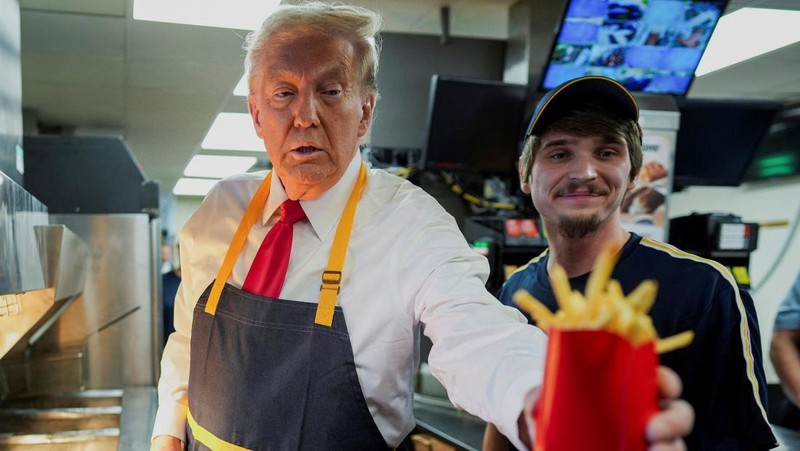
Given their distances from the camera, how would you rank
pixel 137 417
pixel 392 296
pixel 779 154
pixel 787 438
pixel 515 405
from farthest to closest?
1. pixel 779 154
2. pixel 137 417
3. pixel 787 438
4. pixel 392 296
5. pixel 515 405

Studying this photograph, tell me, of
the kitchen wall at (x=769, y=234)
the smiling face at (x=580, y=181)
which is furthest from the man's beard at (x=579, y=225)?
the kitchen wall at (x=769, y=234)

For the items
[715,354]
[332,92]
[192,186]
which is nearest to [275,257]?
[332,92]

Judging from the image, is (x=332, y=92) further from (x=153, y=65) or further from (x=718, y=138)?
(x=153, y=65)

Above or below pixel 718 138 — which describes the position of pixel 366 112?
below

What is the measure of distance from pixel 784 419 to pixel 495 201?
2.30 metres

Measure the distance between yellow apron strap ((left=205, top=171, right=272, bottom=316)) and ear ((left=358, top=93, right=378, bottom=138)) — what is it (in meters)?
0.25

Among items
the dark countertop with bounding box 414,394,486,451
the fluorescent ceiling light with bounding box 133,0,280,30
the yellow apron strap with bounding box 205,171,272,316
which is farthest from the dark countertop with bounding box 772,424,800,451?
the fluorescent ceiling light with bounding box 133,0,280,30

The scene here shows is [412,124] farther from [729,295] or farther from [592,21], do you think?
[729,295]

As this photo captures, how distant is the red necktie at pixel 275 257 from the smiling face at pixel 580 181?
520 millimetres

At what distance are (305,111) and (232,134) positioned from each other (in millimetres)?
8140

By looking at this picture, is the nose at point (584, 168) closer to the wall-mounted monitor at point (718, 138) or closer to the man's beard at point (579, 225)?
the man's beard at point (579, 225)

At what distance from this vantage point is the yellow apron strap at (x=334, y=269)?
1.23m

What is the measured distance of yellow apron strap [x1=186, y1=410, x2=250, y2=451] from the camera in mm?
1288

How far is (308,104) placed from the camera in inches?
49.8
